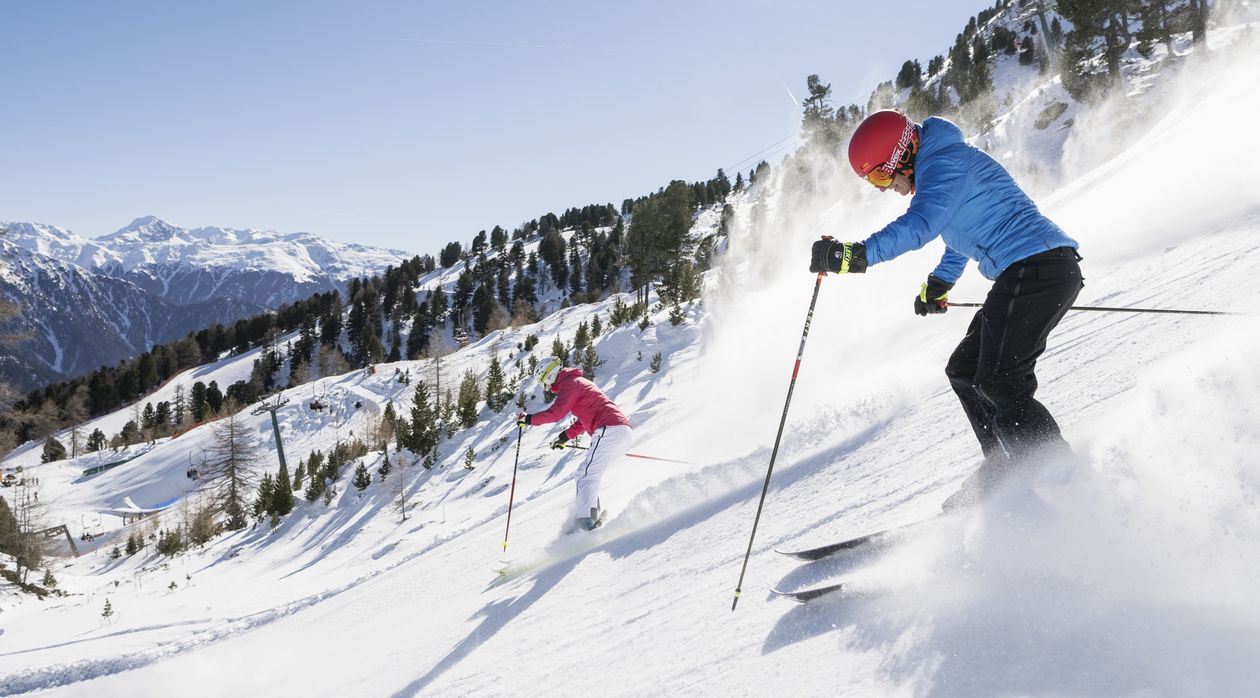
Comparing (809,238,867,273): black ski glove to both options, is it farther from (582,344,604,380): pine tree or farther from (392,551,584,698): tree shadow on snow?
(582,344,604,380): pine tree

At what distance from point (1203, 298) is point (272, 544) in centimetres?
2440

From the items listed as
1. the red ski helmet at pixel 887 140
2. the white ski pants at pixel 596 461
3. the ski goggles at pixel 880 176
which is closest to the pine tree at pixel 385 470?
the white ski pants at pixel 596 461

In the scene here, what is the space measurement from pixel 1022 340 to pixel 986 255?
21.4 inches

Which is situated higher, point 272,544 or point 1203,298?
point 1203,298

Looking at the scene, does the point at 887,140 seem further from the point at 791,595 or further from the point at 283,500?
the point at 283,500

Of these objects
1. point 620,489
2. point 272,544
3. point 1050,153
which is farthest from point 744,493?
point 1050,153

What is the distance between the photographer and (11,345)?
57.9 ft

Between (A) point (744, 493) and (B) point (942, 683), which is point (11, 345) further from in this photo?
(B) point (942, 683)

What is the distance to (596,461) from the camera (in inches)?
271

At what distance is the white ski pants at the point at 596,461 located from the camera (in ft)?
22.4

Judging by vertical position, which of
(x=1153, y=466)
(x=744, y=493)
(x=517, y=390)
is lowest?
(x=517, y=390)

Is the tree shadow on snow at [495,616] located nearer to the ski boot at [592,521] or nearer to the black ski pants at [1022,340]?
the ski boot at [592,521]

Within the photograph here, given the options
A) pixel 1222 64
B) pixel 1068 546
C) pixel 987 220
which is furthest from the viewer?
pixel 1222 64

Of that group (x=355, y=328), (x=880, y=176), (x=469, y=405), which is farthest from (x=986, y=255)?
(x=355, y=328)
